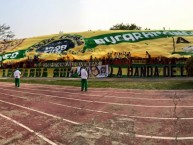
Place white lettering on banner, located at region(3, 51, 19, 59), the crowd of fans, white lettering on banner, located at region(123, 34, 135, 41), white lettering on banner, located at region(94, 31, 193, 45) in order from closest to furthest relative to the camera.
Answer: the crowd of fans < white lettering on banner, located at region(94, 31, 193, 45) < white lettering on banner, located at region(123, 34, 135, 41) < white lettering on banner, located at region(3, 51, 19, 59)

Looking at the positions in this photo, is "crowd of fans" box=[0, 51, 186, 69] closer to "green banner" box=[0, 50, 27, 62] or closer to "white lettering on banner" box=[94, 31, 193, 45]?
"white lettering on banner" box=[94, 31, 193, 45]

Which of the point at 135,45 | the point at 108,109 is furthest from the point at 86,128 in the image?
the point at 135,45

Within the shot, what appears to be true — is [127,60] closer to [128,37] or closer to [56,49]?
[128,37]

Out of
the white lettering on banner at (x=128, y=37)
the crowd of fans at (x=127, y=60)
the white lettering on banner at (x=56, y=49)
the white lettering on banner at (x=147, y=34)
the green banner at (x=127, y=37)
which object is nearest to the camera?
the crowd of fans at (x=127, y=60)

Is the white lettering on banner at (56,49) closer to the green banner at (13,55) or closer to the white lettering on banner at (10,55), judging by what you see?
the green banner at (13,55)

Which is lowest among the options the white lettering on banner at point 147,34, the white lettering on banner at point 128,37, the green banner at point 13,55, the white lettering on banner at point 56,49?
the green banner at point 13,55

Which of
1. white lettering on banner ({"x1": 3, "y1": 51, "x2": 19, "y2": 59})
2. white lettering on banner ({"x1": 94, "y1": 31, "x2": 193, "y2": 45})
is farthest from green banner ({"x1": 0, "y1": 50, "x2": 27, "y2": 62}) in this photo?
white lettering on banner ({"x1": 94, "y1": 31, "x2": 193, "y2": 45})

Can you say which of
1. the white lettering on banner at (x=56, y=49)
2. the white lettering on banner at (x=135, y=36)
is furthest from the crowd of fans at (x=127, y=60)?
the white lettering on banner at (x=135, y=36)

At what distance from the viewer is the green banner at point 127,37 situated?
40.2 meters

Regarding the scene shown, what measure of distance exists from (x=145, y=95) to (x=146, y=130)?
7.45 meters

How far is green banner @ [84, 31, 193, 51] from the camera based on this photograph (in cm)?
4019

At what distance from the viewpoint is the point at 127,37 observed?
41.7 m

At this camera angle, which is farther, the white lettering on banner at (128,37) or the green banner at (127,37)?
the white lettering on banner at (128,37)

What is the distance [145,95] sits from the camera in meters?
17.9
